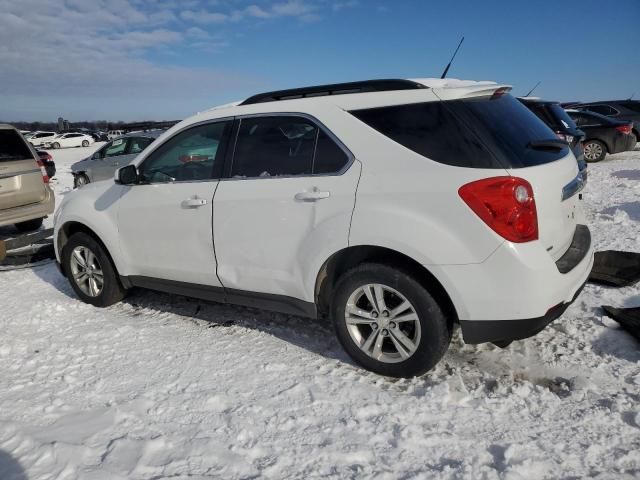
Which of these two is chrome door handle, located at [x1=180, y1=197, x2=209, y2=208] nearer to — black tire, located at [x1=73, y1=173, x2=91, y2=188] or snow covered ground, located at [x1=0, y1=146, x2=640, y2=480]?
snow covered ground, located at [x1=0, y1=146, x2=640, y2=480]

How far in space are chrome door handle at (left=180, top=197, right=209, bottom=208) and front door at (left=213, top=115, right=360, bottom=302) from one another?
148 mm

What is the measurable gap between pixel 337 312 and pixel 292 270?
0.43 meters

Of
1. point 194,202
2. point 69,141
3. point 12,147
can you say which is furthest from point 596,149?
point 69,141

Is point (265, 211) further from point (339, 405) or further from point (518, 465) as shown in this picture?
point (518, 465)

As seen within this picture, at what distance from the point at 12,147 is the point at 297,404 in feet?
21.6

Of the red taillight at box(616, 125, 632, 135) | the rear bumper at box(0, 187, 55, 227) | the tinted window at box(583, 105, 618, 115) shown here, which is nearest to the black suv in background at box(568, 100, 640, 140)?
the tinted window at box(583, 105, 618, 115)

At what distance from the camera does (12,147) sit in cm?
711

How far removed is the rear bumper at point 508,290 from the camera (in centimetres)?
258

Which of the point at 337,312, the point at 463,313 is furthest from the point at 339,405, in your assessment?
the point at 463,313

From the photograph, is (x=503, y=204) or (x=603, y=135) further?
(x=603, y=135)

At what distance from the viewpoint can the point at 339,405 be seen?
113 inches

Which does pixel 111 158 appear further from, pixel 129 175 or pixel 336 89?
pixel 336 89

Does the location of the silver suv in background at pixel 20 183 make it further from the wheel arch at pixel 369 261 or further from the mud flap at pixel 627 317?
the mud flap at pixel 627 317

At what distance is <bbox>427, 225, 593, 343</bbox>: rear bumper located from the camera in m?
2.58
